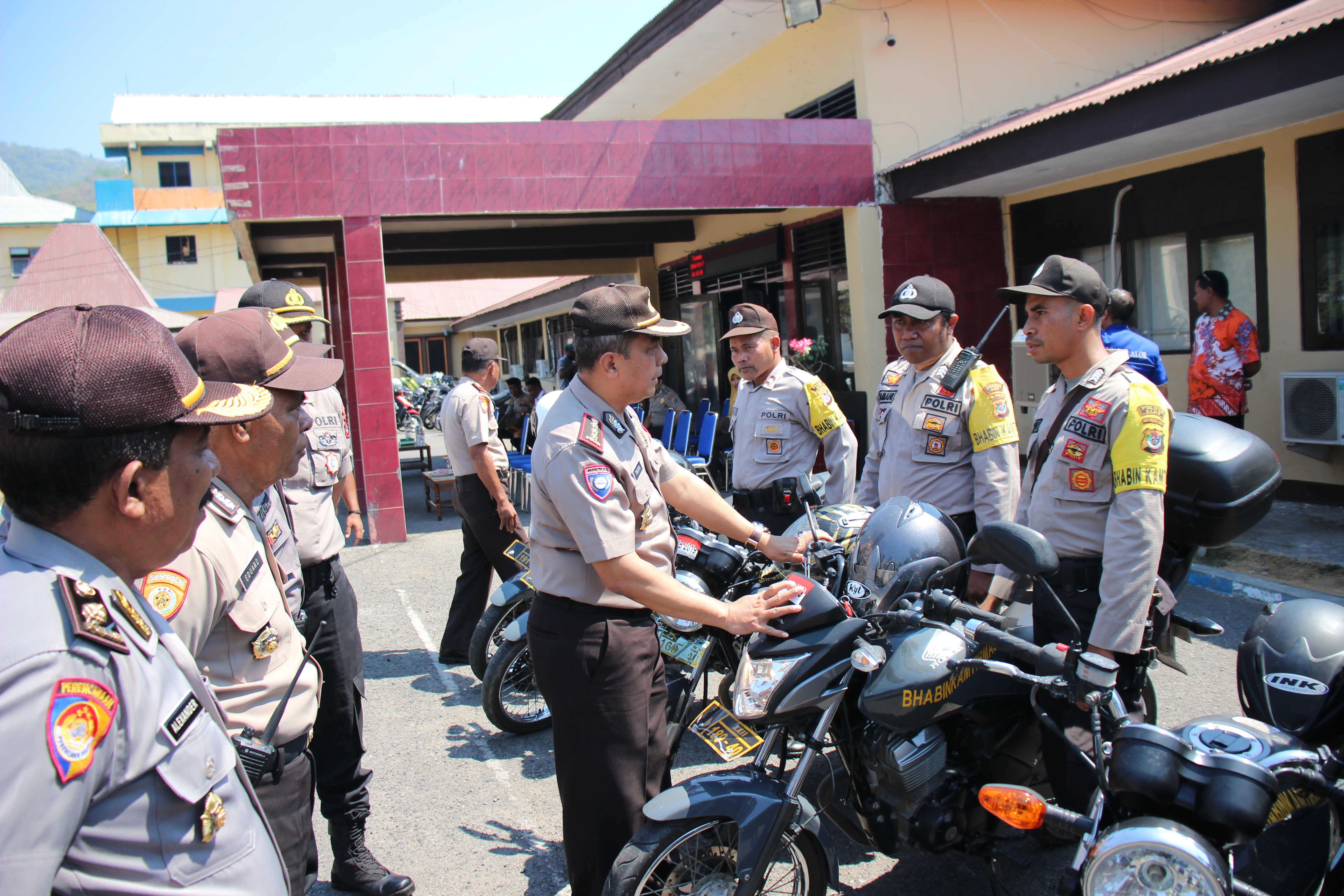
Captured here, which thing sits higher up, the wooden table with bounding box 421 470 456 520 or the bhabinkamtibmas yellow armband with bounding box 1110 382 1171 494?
the bhabinkamtibmas yellow armband with bounding box 1110 382 1171 494

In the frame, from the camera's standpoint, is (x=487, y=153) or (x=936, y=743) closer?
(x=936, y=743)

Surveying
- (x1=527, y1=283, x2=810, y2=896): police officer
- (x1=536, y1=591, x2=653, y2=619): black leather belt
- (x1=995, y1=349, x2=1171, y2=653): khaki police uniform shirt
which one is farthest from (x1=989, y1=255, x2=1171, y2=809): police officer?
(x1=536, y1=591, x2=653, y2=619): black leather belt

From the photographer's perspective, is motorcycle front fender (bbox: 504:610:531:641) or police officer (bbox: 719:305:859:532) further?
police officer (bbox: 719:305:859:532)

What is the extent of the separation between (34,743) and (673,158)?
914cm

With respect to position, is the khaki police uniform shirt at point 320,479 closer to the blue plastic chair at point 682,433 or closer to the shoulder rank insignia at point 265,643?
the shoulder rank insignia at point 265,643

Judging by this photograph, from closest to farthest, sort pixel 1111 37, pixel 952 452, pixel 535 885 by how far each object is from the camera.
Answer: pixel 535 885
pixel 952 452
pixel 1111 37

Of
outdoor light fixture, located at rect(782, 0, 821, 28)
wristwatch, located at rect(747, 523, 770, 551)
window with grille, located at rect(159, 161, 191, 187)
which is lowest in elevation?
wristwatch, located at rect(747, 523, 770, 551)

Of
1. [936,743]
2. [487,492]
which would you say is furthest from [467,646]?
[936,743]

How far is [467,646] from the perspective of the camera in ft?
17.1

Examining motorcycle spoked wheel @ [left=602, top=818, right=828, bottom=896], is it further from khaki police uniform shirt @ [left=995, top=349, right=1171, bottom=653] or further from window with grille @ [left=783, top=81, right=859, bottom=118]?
window with grille @ [left=783, top=81, right=859, bottom=118]

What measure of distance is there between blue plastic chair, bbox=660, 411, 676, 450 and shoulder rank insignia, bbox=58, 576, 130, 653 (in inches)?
421

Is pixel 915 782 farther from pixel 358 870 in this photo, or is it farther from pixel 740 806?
pixel 358 870

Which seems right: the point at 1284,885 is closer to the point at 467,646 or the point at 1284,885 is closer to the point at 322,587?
the point at 322,587

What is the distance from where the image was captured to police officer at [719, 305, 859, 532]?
4.52m
